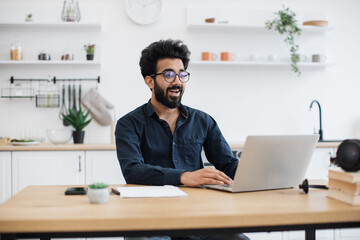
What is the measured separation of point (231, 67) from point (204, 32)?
0.44 m

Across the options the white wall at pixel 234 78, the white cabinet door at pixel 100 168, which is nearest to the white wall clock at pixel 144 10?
the white wall at pixel 234 78

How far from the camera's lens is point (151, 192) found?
4.88 ft

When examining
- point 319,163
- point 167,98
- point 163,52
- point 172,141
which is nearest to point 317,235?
point 319,163

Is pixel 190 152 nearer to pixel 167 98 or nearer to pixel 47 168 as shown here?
pixel 167 98

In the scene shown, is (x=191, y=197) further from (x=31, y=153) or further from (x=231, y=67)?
(x=231, y=67)

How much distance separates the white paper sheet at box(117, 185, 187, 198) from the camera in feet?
4.69

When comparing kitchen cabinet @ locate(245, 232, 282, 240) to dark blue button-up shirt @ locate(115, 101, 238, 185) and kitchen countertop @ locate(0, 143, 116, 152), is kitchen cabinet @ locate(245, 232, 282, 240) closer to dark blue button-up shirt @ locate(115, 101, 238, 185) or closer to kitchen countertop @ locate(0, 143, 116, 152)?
kitchen countertop @ locate(0, 143, 116, 152)

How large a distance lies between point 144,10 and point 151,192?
289cm

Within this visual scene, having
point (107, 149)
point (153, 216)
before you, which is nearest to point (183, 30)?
point (107, 149)

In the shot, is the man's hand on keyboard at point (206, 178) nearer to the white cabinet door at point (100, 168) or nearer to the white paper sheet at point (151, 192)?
the white paper sheet at point (151, 192)

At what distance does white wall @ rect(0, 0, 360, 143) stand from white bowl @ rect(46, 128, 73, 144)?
1.23ft

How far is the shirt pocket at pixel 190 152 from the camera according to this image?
2.10 meters

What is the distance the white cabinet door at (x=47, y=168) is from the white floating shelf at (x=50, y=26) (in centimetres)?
123

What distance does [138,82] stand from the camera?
4031 millimetres
